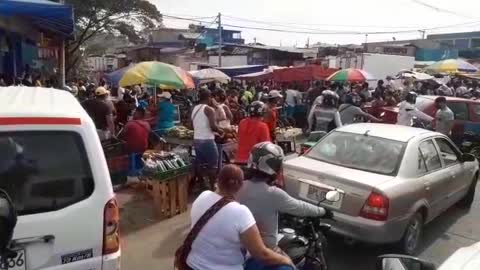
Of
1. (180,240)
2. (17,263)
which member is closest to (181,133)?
(180,240)

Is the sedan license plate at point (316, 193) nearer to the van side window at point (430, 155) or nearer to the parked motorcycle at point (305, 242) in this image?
the parked motorcycle at point (305, 242)

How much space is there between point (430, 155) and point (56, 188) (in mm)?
4461

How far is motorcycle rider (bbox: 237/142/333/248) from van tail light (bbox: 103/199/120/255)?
0.93 metres

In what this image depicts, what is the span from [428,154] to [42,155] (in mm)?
4468

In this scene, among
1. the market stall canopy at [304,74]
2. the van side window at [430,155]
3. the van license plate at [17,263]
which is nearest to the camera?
the van license plate at [17,263]

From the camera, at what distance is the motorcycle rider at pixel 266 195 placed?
11.1 ft

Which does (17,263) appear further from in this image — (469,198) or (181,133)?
(469,198)

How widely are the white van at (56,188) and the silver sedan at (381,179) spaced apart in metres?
2.55

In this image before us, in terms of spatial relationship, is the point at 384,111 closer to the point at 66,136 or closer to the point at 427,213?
the point at 427,213

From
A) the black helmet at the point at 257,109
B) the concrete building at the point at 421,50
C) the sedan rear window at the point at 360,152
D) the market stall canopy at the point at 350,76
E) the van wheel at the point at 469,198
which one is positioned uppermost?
the concrete building at the point at 421,50

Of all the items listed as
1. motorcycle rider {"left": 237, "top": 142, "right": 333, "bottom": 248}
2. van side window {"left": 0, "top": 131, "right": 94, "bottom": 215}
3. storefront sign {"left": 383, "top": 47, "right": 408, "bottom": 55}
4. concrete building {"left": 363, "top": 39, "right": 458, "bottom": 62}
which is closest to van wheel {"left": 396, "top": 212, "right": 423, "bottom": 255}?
motorcycle rider {"left": 237, "top": 142, "right": 333, "bottom": 248}

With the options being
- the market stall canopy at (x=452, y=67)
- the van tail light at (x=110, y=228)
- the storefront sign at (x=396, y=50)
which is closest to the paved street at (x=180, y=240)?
the van tail light at (x=110, y=228)

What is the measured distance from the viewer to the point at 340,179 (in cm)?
473

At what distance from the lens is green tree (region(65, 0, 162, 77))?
98.7ft
